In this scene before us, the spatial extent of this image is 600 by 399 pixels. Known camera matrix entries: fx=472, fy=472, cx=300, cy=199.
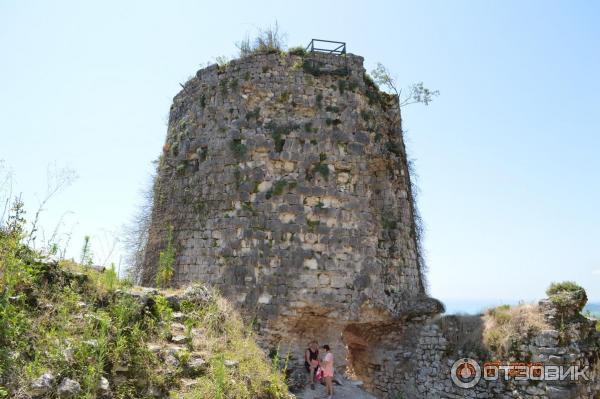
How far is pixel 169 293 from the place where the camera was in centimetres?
686

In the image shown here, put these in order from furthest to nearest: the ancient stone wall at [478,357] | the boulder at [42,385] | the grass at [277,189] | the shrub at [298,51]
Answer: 1. the shrub at [298,51]
2. the grass at [277,189]
3. the ancient stone wall at [478,357]
4. the boulder at [42,385]

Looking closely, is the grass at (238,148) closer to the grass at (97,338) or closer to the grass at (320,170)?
the grass at (320,170)

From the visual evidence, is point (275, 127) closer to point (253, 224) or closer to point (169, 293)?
point (253, 224)

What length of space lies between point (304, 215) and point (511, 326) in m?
4.93

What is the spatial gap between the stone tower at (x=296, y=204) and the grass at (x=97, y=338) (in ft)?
12.2

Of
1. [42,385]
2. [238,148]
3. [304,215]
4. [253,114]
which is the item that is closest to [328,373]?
[304,215]

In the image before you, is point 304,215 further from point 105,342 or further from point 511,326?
point 105,342

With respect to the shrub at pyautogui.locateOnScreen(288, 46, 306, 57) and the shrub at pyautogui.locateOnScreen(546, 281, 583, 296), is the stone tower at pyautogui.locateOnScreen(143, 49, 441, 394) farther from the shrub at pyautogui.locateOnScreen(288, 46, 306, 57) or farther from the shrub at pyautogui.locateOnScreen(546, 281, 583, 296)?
the shrub at pyautogui.locateOnScreen(546, 281, 583, 296)

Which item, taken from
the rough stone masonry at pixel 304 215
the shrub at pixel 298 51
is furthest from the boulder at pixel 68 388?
the shrub at pixel 298 51

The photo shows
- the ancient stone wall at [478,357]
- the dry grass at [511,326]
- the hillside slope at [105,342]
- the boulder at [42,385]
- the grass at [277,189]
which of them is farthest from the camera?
the grass at [277,189]

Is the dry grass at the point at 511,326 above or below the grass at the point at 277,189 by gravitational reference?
below

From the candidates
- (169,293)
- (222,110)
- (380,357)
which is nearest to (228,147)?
(222,110)

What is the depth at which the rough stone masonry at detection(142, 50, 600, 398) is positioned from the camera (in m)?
10.1

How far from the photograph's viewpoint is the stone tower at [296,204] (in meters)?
10.1
